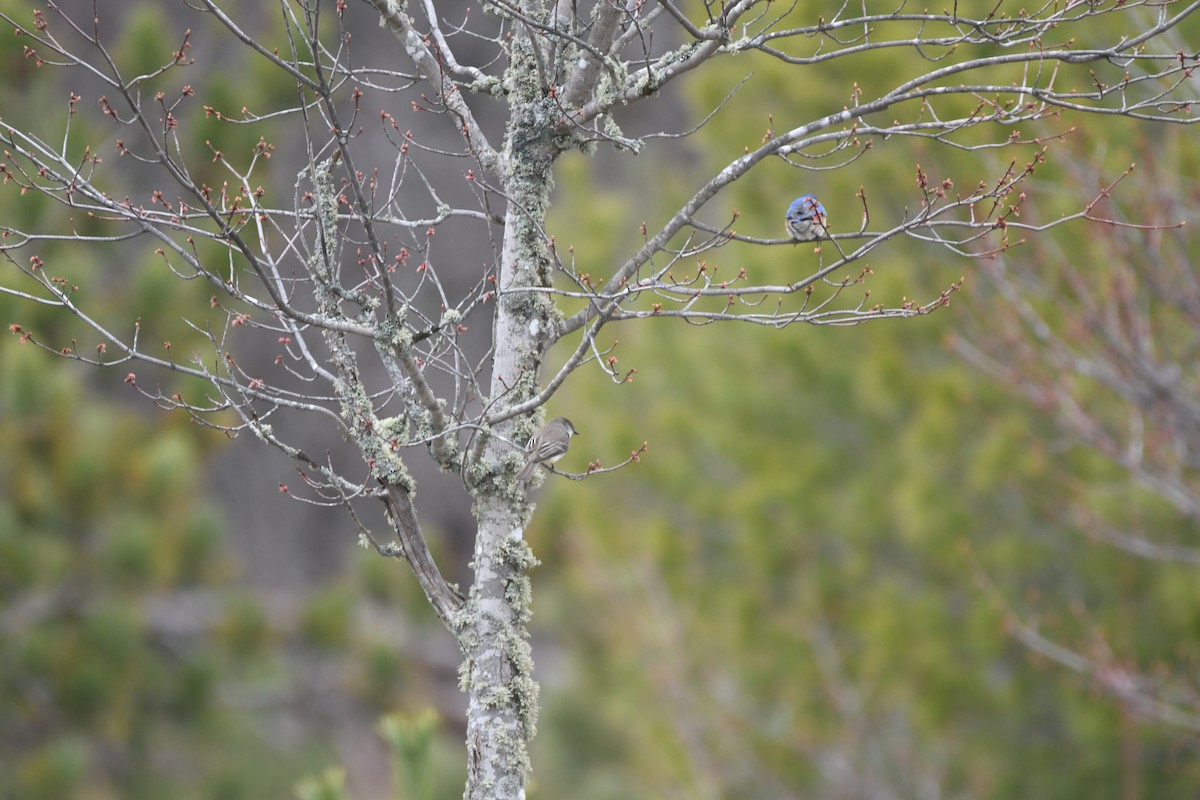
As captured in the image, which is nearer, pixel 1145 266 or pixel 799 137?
pixel 799 137

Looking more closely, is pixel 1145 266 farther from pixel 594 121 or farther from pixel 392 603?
pixel 392 603

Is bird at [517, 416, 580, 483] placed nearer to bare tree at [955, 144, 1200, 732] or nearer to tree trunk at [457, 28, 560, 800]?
tree trunk at [457, 28, 560, 800]

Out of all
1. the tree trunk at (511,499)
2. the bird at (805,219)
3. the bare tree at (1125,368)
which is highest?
the bare tree at (1125,368)

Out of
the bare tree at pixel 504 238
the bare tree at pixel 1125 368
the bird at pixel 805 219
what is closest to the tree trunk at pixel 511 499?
the bare tree at pixel 504 238

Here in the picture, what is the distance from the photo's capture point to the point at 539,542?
9.23 meters

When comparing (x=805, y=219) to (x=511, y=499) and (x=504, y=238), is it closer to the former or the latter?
(x=504, y=238)

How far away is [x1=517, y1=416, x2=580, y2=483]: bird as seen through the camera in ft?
9.17

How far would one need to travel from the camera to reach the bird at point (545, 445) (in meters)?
2.80

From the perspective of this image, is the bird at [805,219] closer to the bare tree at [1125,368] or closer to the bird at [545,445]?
the bird at [545,445]

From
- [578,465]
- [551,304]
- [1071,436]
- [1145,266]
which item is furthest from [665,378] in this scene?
[551,304]

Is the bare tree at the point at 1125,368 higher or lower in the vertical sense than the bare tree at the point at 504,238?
higher

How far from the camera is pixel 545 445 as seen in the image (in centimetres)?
299

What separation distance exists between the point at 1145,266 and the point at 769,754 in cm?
461

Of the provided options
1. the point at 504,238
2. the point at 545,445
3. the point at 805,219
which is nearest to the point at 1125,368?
the point at 805,219
